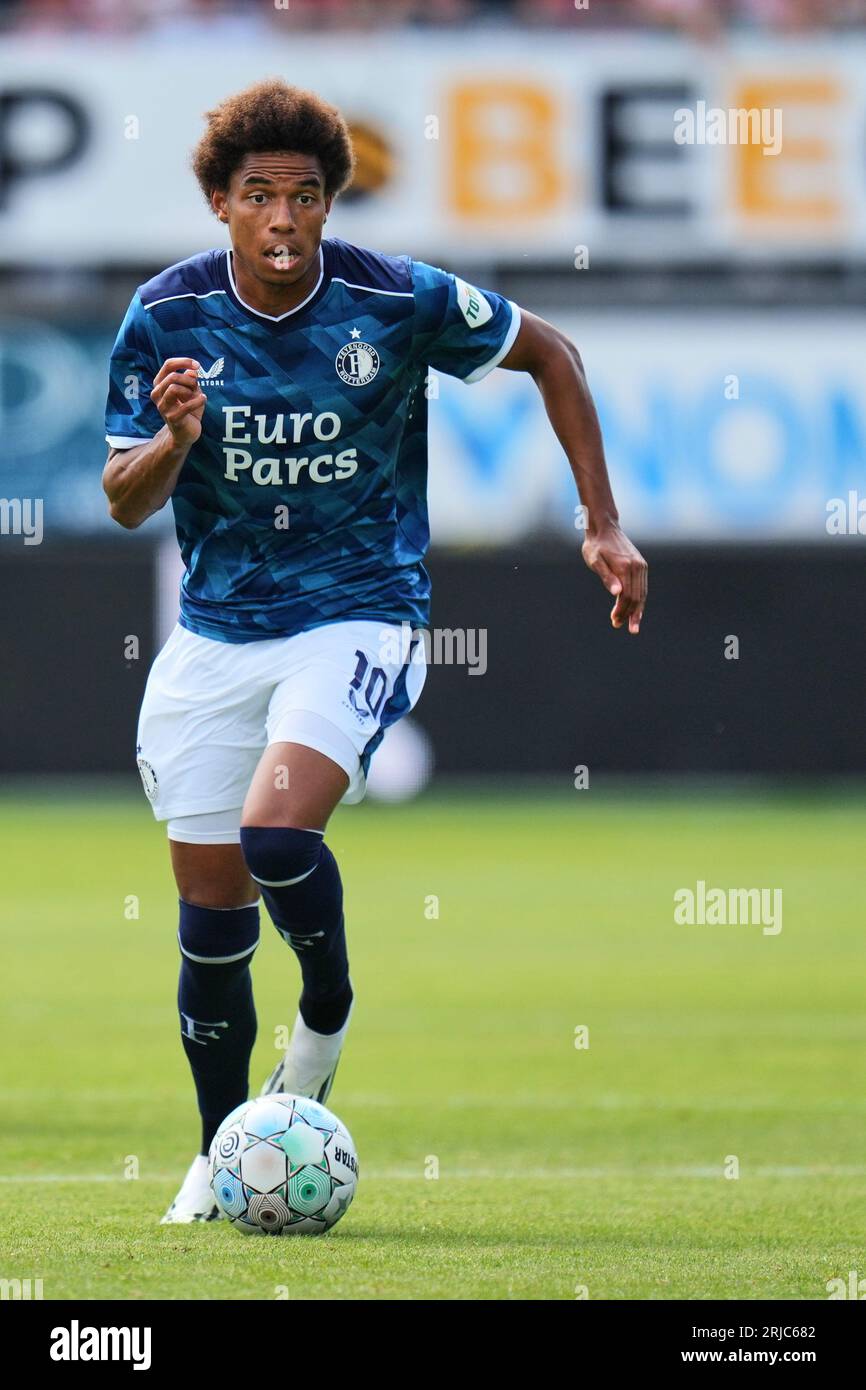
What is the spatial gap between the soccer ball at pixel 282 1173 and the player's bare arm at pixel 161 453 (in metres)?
1.36

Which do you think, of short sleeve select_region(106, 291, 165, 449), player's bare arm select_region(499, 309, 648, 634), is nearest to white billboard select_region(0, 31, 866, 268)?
player's bare arm select_region(499, 309, 648, 634)

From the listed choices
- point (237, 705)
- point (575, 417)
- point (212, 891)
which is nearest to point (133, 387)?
point (237, 705)

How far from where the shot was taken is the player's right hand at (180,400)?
4.79 m

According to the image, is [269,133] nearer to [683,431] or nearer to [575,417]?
[575,417]

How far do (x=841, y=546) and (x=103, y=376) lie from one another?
6.43 meters

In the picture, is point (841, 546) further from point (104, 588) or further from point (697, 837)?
point (104, 588)

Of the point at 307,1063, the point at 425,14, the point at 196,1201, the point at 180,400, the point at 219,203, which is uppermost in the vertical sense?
the point at 425,14

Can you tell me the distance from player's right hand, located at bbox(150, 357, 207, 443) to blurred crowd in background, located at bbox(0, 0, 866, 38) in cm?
1614

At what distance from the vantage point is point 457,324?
5332 mm

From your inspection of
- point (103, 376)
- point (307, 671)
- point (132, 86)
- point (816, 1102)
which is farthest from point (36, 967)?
point (132, 86)

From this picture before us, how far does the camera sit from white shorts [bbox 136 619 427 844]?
523 cm

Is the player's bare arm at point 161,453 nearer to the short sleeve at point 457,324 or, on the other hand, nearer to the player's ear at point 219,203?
the player's ear at point 219,203

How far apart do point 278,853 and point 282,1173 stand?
68 centimetres

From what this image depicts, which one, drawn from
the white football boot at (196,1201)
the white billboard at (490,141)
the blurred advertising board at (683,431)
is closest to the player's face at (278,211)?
the white football boot at (196,1201)
